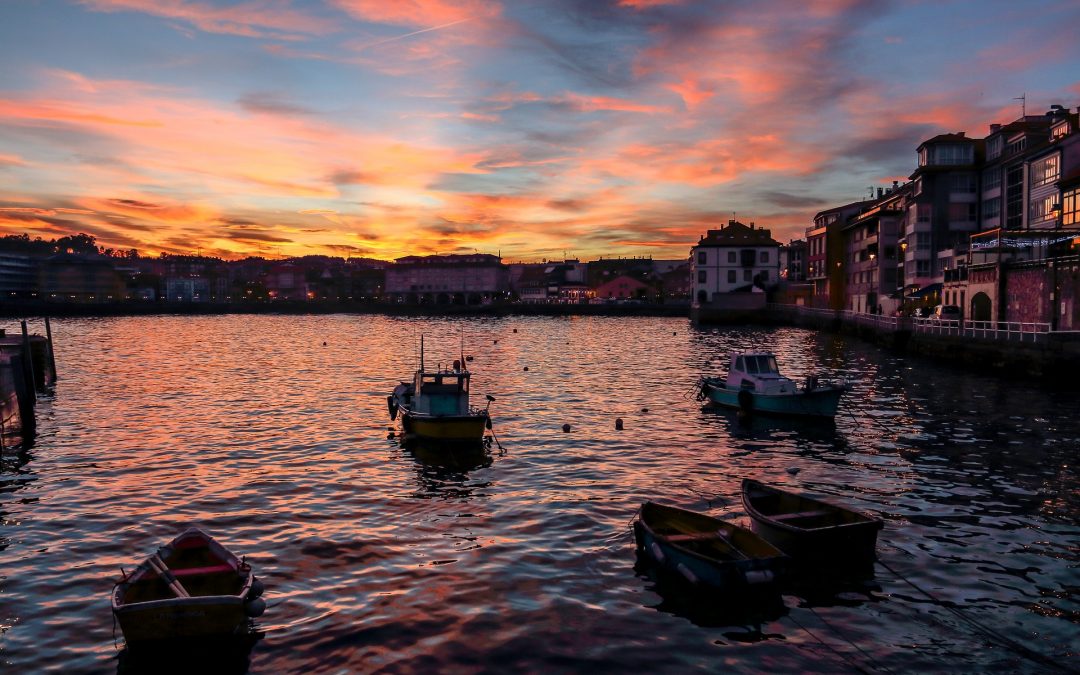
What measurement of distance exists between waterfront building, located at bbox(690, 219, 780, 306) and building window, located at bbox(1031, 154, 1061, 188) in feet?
261

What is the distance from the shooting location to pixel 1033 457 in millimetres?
28453

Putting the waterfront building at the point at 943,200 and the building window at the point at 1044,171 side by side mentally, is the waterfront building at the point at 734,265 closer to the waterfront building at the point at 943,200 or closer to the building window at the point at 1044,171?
the waterfront building at the point at 943,200

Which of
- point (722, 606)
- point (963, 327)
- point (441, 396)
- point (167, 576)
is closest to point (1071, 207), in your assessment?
point (963, 327)

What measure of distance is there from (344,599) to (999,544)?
16227 millimetres

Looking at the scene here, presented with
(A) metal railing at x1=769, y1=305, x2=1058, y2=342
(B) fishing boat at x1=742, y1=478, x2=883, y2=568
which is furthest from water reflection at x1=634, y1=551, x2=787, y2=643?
(A) metal railing at x1=769, y1=305, x2=1058, y2=342

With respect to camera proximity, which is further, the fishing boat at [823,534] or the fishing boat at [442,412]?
the fishing boat at [442,412]

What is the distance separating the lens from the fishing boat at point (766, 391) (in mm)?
36375

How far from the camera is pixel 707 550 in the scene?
16203mm

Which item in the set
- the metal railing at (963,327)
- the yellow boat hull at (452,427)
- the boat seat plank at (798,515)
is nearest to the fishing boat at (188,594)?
the boat seat plank at (798,515)

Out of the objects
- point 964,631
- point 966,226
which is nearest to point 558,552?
point 964,631

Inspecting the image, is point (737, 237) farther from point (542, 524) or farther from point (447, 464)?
point (542, 524)

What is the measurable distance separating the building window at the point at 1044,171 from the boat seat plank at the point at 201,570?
80.2 m

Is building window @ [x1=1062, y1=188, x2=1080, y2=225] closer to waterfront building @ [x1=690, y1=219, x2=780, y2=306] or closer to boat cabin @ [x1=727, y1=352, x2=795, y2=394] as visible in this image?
boat cabin @ [x1=727, y1=352, x2=795, y2=394]

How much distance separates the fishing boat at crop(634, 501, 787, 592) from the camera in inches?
582
